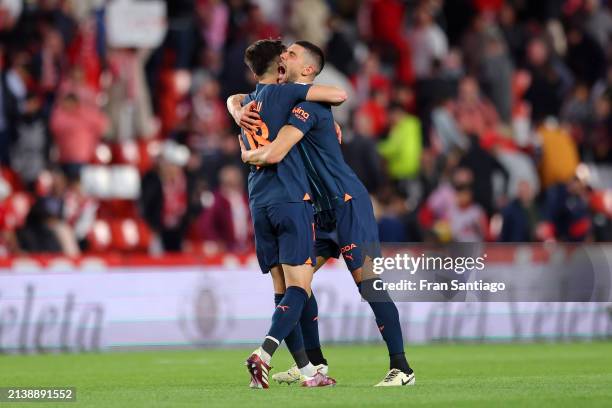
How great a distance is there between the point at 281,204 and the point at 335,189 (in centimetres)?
43

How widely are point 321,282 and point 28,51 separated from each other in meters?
5.99

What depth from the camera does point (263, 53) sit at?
10.4 meters

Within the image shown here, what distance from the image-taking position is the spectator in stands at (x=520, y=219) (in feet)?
64.0

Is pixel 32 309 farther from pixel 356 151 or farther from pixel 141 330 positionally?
pixel 356 151

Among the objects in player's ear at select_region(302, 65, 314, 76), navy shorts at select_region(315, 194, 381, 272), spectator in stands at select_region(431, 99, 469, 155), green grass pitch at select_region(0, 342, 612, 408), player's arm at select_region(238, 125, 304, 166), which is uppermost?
player's ear at select_region(302, 65, 314, 76)

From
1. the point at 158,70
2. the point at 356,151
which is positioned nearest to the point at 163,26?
the point at 158,70

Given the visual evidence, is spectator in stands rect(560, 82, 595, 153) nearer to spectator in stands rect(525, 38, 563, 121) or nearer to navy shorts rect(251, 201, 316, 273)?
spectator in stands rect(525, 38, 563, 121)

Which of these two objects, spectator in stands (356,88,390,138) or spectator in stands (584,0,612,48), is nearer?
spectator in stands (356,88,390,138)

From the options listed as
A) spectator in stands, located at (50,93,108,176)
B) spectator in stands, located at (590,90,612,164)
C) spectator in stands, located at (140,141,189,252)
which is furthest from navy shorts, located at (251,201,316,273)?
spectator in stands, located at (590,90,612,164)

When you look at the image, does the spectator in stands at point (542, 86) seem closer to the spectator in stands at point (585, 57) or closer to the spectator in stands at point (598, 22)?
the spectator in stands at point (585, 57)

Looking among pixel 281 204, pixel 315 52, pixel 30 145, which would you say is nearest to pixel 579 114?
pixel 30 145

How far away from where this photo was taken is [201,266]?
671 inches

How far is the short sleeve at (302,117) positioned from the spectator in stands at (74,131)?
9.81m

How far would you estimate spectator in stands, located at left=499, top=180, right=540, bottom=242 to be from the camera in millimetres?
19516
